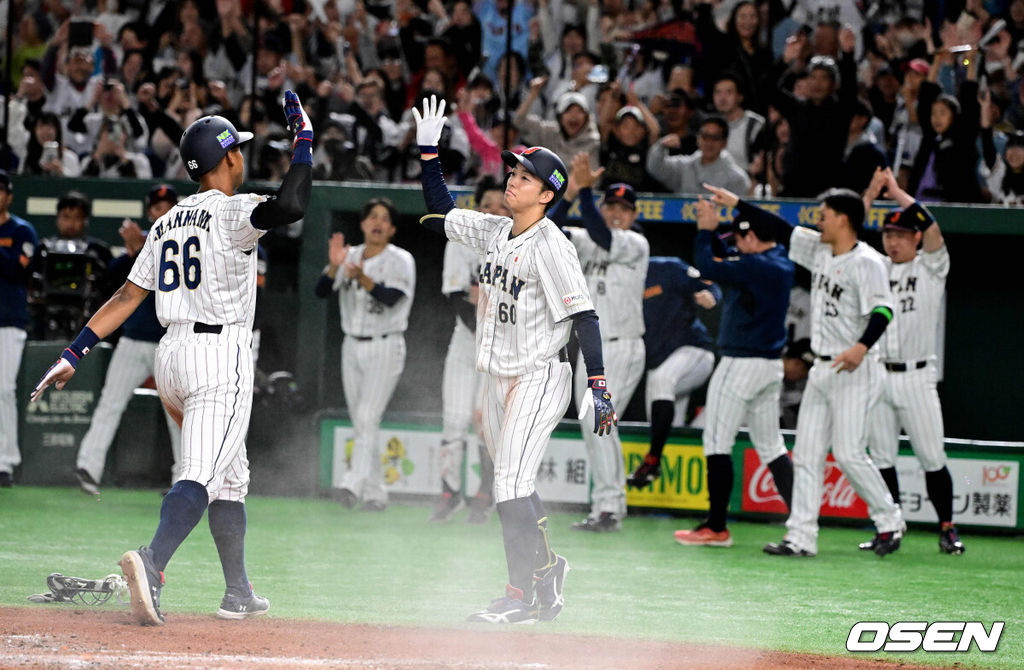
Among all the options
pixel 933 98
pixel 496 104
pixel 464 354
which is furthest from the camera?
pixel 496 104

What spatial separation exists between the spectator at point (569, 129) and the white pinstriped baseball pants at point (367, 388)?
220 centimetres

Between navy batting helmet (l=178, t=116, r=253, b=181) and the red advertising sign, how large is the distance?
5647mm

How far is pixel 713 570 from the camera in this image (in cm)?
761

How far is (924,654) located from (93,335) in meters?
3.61

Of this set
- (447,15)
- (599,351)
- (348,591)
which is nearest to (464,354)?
(348,591)

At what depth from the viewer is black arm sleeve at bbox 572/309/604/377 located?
17.6 ft

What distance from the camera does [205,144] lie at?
536 centimetres

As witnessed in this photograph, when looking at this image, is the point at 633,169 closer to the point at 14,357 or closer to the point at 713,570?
the point at 713,570

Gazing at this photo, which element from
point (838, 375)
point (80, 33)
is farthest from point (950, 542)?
point (80, 33)

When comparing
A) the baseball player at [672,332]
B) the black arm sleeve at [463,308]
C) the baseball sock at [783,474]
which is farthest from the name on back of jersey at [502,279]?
the baseball player at [672,332]

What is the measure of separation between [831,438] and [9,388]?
5.95 meters

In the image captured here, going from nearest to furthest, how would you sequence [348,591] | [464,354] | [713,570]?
1. [348,591]
2. [713,570]
3. [464,354]

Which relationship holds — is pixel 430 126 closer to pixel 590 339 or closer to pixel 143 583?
pixel 590 339

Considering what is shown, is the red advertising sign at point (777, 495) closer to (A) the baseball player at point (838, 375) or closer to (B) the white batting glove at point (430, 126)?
(A) the baseball player at point (838, 375)
